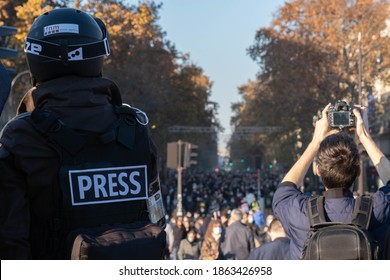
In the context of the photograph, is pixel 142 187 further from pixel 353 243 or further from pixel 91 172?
pixel 353 243

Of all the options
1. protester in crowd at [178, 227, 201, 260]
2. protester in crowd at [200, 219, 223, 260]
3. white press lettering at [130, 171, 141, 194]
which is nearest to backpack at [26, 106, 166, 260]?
white press lettering at [130, 171, 141, 194]

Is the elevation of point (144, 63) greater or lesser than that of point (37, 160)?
greater

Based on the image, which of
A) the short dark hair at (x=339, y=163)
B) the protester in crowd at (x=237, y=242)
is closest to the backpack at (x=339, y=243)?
the short dark hair at (x=339, y=163)

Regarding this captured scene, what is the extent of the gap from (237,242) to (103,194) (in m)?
12.5

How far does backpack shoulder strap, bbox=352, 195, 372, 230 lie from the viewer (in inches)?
158

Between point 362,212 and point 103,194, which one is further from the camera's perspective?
point 362,212

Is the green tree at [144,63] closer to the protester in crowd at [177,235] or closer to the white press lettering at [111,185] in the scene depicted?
the protester in crowd at [177,235]

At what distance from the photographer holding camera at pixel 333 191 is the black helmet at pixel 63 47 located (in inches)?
49.0

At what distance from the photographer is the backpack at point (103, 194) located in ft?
10.5

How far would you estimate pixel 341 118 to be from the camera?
4.72 m

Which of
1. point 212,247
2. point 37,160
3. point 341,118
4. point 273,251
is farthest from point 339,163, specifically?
point 212,247

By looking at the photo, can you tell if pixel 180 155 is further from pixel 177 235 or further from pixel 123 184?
pixel 123 184

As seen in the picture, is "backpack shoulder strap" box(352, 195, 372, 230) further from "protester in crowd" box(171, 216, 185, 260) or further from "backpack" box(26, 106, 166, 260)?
"protester in crowd" box(171, 216, 185, 260)

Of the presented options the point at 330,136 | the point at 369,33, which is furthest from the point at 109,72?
the point at 330,136
